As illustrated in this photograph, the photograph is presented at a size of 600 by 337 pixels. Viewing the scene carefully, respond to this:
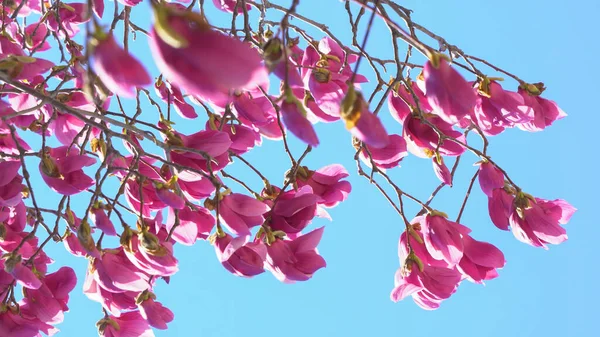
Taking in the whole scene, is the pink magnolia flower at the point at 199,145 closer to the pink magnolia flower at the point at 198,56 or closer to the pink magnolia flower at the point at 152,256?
the pink magnolia flower at the point at 152,256

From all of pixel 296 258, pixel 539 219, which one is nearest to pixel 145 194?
pixel 296 258

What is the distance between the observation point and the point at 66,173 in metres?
0.58

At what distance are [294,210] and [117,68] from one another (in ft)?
0.92

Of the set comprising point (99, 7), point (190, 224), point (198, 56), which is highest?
point (99, 7)

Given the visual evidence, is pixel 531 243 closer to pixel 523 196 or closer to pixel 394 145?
pixel 523 196

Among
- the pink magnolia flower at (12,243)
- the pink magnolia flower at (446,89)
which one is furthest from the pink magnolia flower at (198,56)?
the pink magnolia flower at (12,243)

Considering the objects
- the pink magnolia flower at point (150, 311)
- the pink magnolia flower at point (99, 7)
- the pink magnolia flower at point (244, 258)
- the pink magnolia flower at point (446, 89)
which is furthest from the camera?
the pink magnolia flower at point (99, 7)

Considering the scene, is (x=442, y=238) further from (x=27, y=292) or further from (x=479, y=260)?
(x=27, y=292)

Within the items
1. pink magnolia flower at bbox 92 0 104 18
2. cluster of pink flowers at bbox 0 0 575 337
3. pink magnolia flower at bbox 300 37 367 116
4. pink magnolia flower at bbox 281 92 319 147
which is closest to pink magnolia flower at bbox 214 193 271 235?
cluster of pink flowers at bbox 0 0 575 337

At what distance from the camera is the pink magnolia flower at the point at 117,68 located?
294mm

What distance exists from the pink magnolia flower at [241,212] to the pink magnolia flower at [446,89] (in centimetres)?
20

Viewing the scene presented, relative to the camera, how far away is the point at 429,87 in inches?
15.5

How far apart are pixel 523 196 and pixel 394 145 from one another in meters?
0.13

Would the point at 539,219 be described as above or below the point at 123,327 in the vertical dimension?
above
